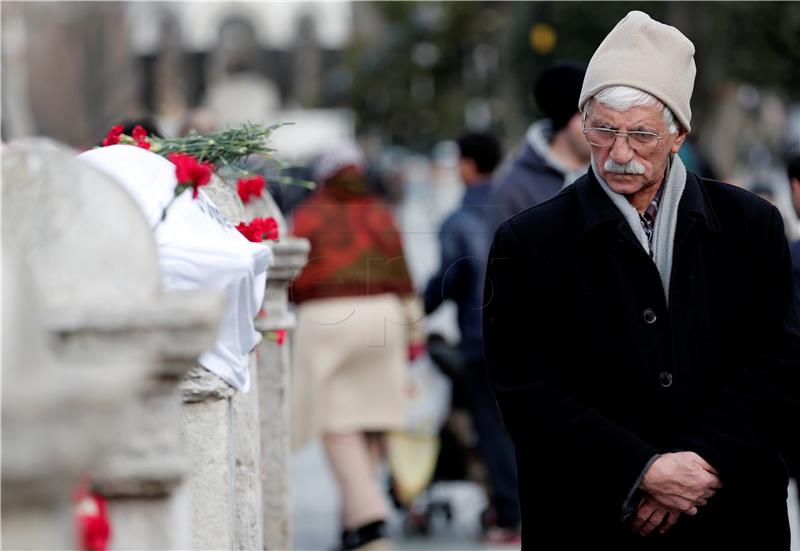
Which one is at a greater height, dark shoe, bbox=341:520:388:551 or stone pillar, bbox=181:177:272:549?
stone pillar, bbox=181:177:272:549

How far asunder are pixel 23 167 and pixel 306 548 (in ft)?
19.5

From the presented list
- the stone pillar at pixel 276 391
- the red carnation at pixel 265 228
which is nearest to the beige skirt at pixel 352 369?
the stone pillar at pixel 276 391

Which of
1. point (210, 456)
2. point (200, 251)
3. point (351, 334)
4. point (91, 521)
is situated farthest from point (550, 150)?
point (91, 521)

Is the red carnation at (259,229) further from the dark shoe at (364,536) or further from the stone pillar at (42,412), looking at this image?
the dark shoe at (364,536)

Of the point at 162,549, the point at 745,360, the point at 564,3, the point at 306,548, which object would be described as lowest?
the point at 306,548

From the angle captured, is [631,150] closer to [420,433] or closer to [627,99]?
[627,99]

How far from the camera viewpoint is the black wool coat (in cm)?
379

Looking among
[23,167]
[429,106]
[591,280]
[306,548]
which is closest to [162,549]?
[23,167]

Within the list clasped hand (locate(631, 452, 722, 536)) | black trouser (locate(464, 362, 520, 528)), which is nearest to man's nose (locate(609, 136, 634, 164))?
clasped hand (locate(631, 452, 722, 536))

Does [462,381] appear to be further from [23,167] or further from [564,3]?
[564,3]

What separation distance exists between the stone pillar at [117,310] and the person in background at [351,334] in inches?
204

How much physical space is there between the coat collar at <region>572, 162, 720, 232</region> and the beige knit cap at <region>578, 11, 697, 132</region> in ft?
0.54

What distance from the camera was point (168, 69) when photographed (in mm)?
123188

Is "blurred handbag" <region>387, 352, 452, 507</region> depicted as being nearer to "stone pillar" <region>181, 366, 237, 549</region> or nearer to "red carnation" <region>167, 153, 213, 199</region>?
"stone pillar" <region>181, 366, 237, 549</region>
